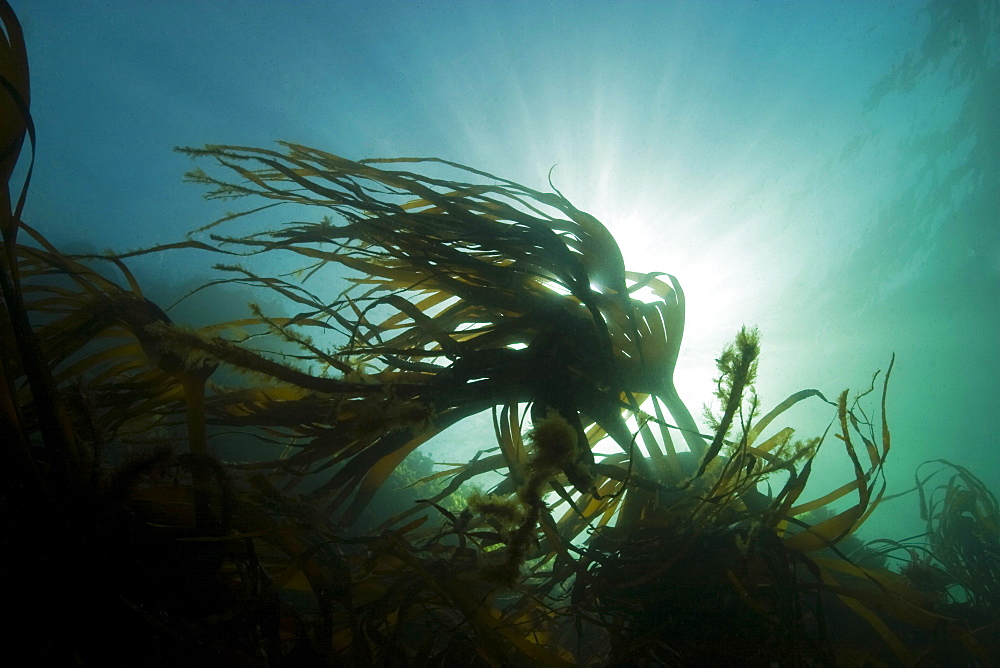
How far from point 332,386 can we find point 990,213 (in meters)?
32.0

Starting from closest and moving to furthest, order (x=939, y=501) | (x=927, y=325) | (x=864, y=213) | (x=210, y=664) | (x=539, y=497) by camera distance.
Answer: (x=539, y=497) < (x=210, y=664) < (x=939, y=501) < (x=864, y=213) < (x=927, y=325)

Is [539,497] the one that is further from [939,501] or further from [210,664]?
[939,501]

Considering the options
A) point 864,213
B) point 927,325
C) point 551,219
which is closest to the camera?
point 551,219

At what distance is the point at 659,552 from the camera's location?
117cm

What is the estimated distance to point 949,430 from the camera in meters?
43.5

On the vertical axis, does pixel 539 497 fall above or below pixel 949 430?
below

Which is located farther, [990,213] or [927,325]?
[927,325]

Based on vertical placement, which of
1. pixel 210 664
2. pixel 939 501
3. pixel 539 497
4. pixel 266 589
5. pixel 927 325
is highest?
pixel 927 325

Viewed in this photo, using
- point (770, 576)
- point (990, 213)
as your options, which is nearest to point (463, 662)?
point (770, 576)

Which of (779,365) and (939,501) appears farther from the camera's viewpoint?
(779,365)

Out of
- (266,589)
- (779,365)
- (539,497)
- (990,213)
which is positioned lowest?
(266,589)

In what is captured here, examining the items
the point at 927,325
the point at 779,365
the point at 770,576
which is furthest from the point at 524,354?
the point at 927,325

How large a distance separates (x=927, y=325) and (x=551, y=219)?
40.2 m

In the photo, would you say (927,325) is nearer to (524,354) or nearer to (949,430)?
(949,430)
